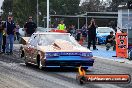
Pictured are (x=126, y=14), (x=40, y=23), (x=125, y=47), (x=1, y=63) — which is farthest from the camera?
(x=40, y=23)

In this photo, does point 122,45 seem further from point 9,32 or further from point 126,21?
point 9,32

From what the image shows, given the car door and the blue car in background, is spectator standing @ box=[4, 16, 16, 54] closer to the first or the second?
the car door

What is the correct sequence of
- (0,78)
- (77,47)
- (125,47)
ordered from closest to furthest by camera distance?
(0,78)
(77,47)
(125,47)

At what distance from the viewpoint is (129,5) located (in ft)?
75.9

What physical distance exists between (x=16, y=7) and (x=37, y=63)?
78354 millimetres

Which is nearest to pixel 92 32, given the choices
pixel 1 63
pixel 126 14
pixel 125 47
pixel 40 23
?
pixel 126 14

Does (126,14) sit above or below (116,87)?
above

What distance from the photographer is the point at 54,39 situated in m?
16.1

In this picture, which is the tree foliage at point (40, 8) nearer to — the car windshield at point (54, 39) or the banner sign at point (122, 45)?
the banner sign at point (122, 45)

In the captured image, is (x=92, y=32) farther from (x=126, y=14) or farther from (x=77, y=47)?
(x=77, y=47)

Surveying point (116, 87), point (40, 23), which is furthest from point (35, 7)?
point (116, 87)

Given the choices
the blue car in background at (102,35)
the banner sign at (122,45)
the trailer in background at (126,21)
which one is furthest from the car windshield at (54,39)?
the blue car in background at (102,35)

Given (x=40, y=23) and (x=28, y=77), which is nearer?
(x=28, y=77)

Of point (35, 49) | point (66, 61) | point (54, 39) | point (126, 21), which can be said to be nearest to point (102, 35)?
point (126, 21)
